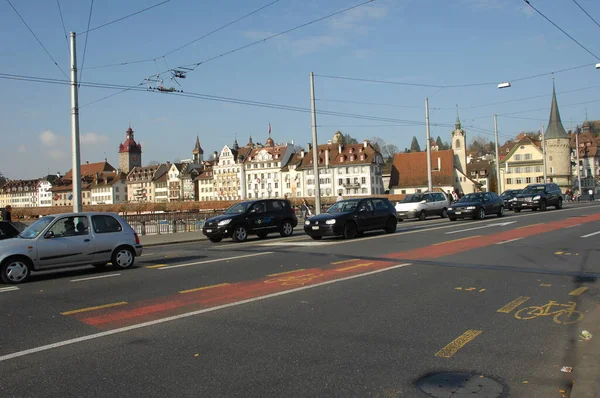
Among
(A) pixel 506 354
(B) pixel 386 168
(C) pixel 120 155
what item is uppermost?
(C) pixel 120 155

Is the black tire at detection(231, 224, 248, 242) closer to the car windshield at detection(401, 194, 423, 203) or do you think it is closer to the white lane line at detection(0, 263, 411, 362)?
the white lane line at detection(0, 263, 411, 362)

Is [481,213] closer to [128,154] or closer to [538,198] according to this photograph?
[538,198]

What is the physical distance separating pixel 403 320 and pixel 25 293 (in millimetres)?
7279

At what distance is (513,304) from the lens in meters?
8.20

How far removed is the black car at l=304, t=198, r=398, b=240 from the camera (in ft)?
65.0

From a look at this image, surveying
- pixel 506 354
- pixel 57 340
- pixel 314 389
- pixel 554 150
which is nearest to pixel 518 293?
pixel 506 354

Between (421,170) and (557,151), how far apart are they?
27.7 m

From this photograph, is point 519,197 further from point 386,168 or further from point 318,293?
point 386,168

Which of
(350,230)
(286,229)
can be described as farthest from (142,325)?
(286,229)

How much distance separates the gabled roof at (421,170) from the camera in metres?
106

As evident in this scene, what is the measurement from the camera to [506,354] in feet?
19.0

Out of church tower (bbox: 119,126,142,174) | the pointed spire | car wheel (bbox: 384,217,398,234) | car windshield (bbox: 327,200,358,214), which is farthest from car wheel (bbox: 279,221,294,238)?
church tower (bbox: 119,126,142,174)

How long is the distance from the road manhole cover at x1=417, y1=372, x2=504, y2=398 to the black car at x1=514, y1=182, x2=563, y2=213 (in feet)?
114

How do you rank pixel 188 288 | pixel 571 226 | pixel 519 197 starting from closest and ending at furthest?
1. pixel 188 288
2. pixel 571 226
3. pixel 519 197
